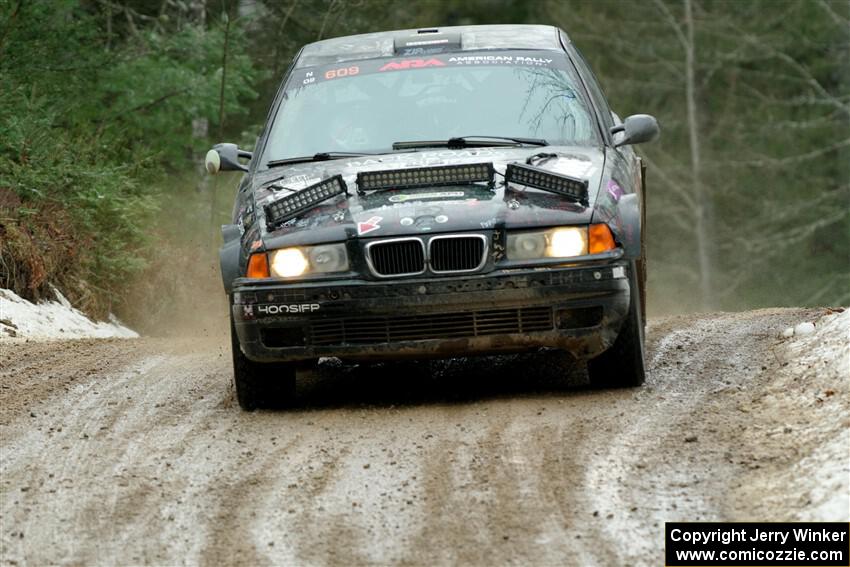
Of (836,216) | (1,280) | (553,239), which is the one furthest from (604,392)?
(836,216)

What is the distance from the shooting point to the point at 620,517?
5.09 m

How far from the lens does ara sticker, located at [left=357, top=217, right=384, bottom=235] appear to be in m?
6.86

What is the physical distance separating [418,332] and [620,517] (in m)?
2.06

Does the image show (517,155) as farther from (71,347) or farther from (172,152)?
(172,152)

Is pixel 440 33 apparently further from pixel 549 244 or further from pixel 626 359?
pixel 626 359

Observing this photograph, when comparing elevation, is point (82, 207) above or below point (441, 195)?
below

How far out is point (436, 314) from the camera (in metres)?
6.89

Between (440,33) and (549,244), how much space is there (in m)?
2.70

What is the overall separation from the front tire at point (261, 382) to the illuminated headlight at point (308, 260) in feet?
1.81

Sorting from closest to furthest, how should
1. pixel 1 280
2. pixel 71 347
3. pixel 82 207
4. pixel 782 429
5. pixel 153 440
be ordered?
pixel 782 429 → pixel 153 440 → pixel 71 347 → pixel 1 280 → pixel 82 207

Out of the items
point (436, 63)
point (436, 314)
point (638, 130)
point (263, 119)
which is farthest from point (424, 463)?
point (263, 119)

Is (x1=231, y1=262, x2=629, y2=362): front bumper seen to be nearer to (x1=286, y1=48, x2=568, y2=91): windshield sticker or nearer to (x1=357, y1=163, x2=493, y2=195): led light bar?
(x1=357, y1=163, x2=493, y2=195): led light bar

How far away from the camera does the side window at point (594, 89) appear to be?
28.3 ft

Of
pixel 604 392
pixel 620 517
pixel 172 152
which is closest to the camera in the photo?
pixel 620 517
